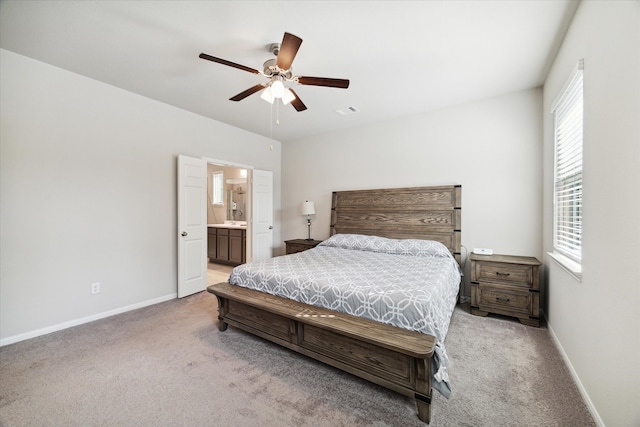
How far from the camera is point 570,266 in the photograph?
196 cm

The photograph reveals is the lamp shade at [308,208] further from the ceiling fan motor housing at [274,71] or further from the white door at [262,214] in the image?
the ceiling fan motor housing at [274,71]

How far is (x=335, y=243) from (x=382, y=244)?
2.39 ft

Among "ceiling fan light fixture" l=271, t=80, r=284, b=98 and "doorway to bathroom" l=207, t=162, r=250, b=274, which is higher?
"ceiling fan light fixture" l=271, t=80, r=284, b=98

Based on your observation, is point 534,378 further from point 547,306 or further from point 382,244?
point 382,244

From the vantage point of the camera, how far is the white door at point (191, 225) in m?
3.60

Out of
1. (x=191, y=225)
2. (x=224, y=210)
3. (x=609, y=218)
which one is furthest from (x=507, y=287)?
(x=224, y=210)

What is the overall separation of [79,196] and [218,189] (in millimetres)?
3884

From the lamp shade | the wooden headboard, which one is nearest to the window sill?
the wooden headboard

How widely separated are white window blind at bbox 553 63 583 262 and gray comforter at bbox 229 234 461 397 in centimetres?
98

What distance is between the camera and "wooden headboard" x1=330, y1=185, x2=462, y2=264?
349cm

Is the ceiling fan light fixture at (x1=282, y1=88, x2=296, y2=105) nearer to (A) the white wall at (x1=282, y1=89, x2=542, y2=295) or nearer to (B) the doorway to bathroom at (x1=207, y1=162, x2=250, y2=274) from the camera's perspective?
(A) the white wall at (x1=282, y1=89, x2=542, y2=295)

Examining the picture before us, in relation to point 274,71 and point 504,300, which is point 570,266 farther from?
point 274,71

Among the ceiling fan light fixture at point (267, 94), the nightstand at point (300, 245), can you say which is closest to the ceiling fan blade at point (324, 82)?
the ceiling fan light fixture at point (267, 94)

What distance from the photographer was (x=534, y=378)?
1867 mm
